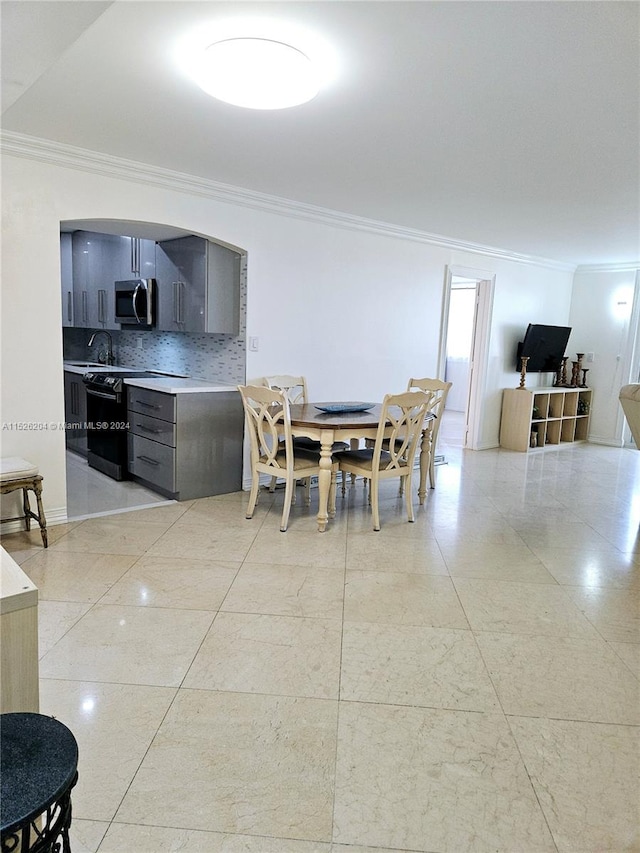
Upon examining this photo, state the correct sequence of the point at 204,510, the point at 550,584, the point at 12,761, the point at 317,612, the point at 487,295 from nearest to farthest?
the point at 12,761, the point at 317,612, the point at 550,584, the point at 204,510, the point at 487,295

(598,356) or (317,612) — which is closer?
(317,612)

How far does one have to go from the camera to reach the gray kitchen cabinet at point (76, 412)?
5.38 meters

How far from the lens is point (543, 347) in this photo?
23.7 feet

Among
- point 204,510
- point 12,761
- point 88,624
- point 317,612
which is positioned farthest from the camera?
point 204,510

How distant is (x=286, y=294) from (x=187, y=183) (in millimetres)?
1143

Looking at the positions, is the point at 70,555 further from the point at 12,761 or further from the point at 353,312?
the point at 353,312

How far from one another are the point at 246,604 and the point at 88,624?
0.70 metres

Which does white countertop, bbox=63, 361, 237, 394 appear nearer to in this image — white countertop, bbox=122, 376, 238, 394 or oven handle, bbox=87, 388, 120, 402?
white countertop, bbox=122, 376, 238, 394

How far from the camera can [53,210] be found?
3.49m

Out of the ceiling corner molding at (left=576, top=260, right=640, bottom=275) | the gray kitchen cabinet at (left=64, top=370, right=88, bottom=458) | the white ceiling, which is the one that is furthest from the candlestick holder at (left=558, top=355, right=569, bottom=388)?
the gray kitchen cabinet at (left=64, top=370, right=88, bottom=458)

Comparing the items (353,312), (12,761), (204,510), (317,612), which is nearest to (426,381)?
(353,312)

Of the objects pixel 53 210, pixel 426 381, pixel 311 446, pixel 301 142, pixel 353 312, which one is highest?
pixel 301 142

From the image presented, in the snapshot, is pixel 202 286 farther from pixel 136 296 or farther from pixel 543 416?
pixel 543 416

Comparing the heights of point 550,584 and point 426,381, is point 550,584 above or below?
below
